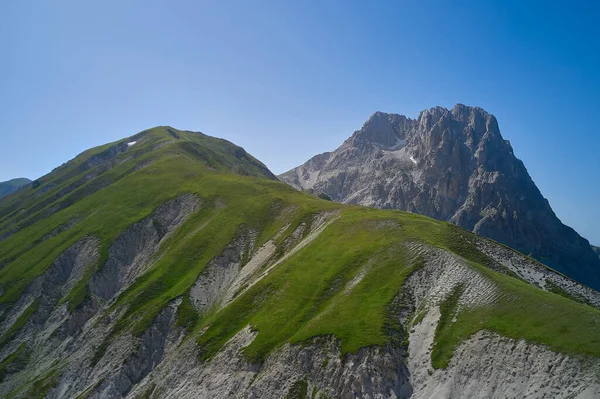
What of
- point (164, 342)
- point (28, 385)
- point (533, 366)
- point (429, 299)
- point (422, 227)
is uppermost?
point (422, 227)

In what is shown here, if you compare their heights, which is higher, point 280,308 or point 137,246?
point 137,246

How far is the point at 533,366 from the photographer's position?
39.5m

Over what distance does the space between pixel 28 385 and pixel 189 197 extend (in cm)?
6680

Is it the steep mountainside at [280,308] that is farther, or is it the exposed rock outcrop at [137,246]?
the exposed rock outcrop at [137,246]

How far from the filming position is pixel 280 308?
65125 millimetres

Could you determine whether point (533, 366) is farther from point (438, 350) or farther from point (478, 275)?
point (478, 275)

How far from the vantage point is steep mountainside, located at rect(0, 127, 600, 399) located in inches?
1763

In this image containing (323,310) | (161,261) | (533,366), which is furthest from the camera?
(161,261)

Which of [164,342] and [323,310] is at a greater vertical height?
[323,310]

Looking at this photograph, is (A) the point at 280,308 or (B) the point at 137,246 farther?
(B) the point at 137,246

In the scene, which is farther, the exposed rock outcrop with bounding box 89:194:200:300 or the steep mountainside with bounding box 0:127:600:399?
the exposed rock outcrop with bounding box 89:194:200:300

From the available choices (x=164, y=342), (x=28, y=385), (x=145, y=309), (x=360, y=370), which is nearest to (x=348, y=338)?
(x=360, y=370)

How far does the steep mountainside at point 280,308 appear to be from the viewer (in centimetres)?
4477

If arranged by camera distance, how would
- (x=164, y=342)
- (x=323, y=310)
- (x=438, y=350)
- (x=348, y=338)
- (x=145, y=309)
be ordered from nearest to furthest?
1. (x=438, y=350)
2. (x=348, y=338)
3. (x=323, y=310)
4. (x=164, y=342)
5. (x=145, y=309)
